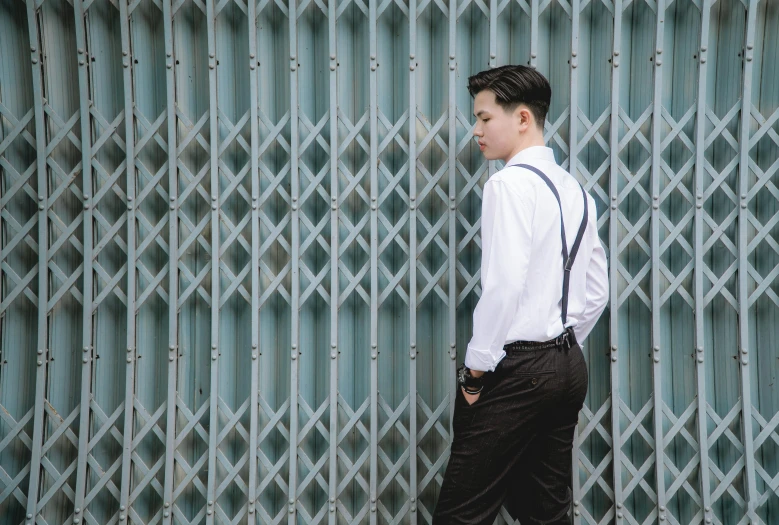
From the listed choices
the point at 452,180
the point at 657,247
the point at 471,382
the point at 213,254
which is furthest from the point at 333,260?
the point at 657,247

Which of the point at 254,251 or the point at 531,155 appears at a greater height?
the point at 531,155

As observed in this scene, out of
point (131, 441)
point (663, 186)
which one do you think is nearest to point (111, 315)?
point (131, 441)

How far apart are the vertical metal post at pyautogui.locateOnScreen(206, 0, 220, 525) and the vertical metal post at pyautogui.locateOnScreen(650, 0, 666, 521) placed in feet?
7.73

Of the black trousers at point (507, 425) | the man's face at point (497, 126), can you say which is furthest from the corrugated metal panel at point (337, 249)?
the black trousers at point (507, 425)

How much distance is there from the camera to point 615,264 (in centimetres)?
311

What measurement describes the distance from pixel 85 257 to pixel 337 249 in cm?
138

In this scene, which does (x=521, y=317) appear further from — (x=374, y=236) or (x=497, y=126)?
(x=374, y=236)

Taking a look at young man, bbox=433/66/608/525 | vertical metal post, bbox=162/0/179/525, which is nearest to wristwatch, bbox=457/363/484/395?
young man, bbox=433/66/608/525

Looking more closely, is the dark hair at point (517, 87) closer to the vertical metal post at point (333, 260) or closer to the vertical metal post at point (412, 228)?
the vertical metal post at point (412, 228)

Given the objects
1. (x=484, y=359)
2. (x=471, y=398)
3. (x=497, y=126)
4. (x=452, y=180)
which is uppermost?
(x=497, y=126)

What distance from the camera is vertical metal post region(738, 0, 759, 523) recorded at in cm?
309

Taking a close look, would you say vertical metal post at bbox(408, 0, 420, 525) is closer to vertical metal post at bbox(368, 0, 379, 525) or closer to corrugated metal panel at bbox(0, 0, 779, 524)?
corrugated metal panel at bbox(0, 0, 779, 524)

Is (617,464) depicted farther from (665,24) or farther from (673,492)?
(665,24)

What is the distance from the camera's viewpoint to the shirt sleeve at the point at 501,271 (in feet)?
7.33
